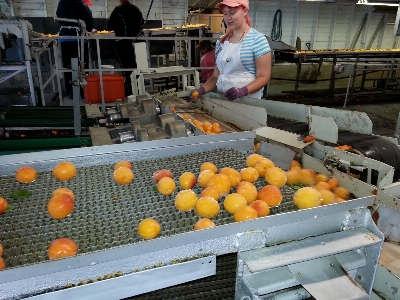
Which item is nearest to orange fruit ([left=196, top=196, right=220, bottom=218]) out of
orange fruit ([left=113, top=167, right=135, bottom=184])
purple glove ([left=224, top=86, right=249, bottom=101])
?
orange fruit ([left=113, top=167, right=135, bottom=184])

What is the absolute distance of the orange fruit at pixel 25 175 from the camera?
4.42 feet

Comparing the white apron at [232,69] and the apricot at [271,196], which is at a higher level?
the white apron at [232,69]

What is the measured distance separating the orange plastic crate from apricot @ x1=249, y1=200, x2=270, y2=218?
219 inches

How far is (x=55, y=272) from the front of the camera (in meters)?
0.83

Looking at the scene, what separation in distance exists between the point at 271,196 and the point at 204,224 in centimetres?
33

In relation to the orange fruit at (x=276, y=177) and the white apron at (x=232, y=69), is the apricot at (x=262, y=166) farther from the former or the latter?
the white apron at (x=232, y=69)

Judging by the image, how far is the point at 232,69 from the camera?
122 inches

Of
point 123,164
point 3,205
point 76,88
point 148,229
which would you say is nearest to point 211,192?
point 148,229

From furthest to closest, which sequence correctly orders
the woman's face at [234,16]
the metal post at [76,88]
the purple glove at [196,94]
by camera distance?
the purple glove at [196,94] → the metal post at [76,88] → the woman's face at [234,16]

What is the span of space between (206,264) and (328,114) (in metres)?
1.77

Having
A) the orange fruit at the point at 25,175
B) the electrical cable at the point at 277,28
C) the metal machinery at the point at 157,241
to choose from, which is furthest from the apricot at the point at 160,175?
the electrical cable at the point at 277,28

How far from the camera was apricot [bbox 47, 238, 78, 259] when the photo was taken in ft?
3.02

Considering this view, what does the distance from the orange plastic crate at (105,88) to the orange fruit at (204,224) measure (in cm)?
560

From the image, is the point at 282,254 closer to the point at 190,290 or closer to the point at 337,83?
the point at 190,290
